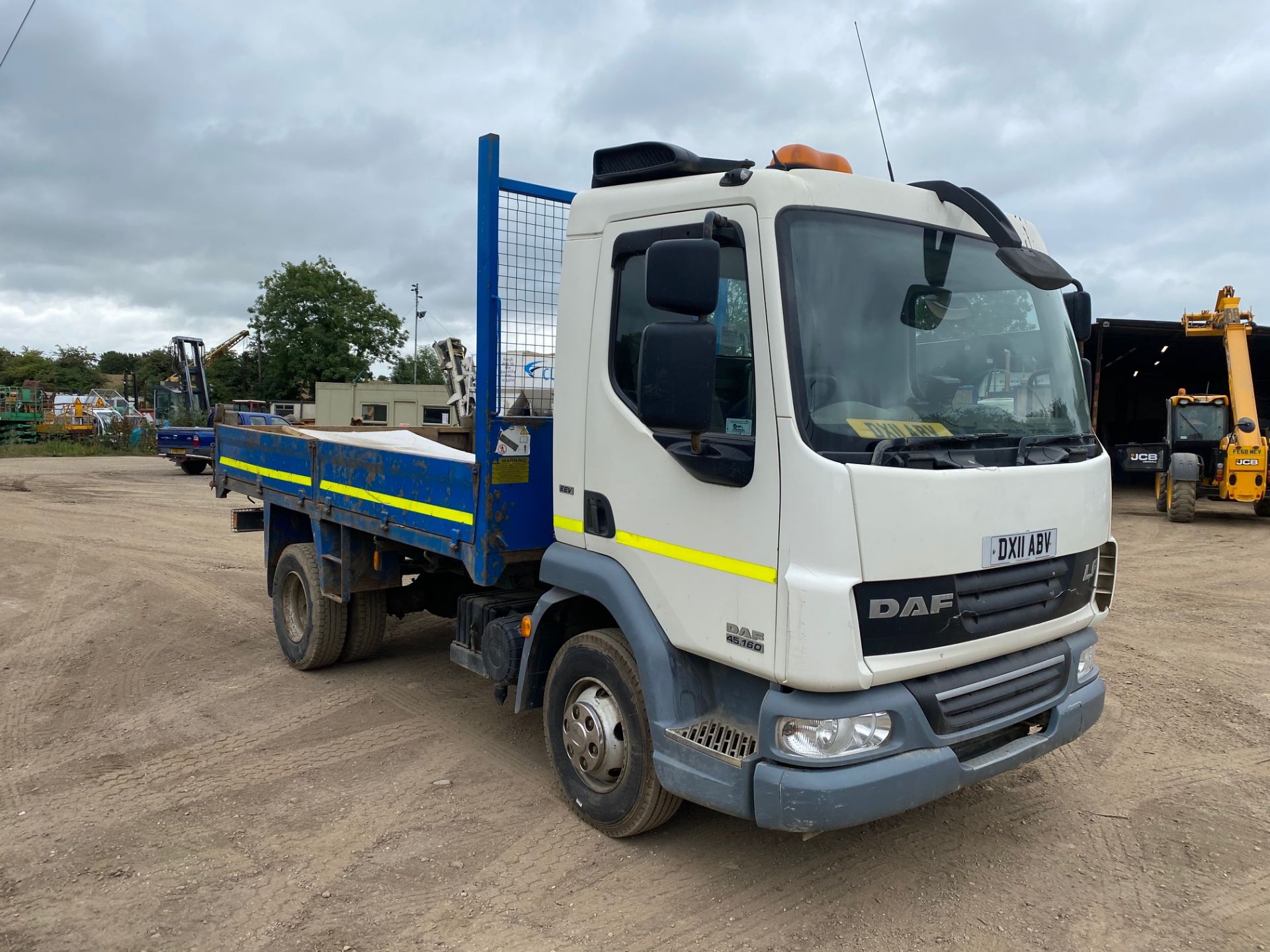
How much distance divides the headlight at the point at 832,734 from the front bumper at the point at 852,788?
0.06m

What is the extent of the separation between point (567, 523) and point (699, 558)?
2.80 feet

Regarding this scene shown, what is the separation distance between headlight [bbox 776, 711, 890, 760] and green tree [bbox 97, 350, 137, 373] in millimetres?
95339

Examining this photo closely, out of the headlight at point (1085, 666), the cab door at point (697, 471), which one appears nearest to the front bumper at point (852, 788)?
the cab door at point (697, 471)

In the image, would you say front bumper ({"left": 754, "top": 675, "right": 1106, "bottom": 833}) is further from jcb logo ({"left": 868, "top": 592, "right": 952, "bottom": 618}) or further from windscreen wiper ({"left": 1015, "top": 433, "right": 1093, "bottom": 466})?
windscreen wiper ({"left": 1015, "top": 433, "right": 1093, "bottom": 466})

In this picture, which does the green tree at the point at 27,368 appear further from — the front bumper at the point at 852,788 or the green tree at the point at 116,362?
the front bumper at the point at 852,788

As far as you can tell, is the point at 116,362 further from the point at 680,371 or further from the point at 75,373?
the point at 680,371

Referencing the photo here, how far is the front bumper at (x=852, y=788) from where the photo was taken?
294 cm

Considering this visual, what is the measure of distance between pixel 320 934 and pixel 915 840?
2.45 metres

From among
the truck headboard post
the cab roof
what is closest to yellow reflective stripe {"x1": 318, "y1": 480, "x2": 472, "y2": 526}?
the truck headboard post

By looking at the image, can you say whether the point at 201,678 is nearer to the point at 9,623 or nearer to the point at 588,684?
the point at 9,623

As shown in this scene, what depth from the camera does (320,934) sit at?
10.6ft

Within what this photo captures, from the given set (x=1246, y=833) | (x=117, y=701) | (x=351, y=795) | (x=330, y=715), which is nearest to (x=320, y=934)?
(x=351, y=795)

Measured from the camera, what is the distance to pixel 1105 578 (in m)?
3.94

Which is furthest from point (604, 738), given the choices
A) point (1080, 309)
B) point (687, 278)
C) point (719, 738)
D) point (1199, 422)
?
point (1199, 422)
